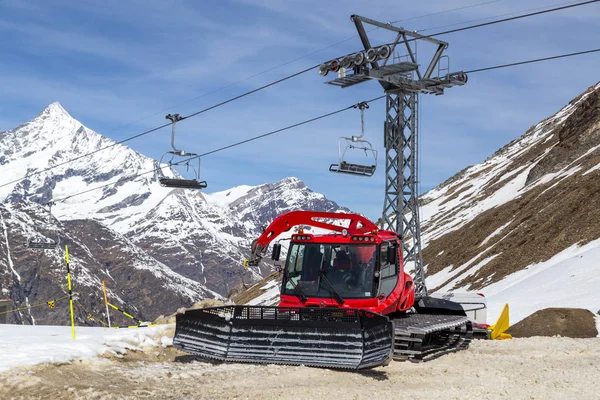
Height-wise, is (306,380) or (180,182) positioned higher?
(180,182)

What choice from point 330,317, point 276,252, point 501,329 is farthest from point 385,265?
point 501,329

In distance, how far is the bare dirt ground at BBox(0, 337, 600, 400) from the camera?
10.9m

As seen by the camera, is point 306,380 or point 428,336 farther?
point 428,336

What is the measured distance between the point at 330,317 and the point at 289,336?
0.94m

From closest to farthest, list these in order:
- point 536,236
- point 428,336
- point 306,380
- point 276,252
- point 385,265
A: point 306,380 → point 385,265 → point 276,252 → point 428,336 → point 536,236

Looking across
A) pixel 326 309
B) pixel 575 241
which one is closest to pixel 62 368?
pixel 326 309

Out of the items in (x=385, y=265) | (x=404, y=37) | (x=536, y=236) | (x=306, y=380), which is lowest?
(x=306, y=380)

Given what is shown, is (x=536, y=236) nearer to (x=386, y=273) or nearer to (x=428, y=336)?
(x=428, y=336)

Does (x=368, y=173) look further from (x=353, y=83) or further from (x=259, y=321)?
(x=259, y=321)

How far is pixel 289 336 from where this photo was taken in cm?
1397

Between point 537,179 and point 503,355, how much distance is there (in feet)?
186

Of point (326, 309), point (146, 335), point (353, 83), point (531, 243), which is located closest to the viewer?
point (326, 309)

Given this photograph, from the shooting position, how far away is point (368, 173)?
1016 inches

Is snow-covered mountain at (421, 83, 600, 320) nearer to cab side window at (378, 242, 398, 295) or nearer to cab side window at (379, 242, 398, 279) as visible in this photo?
cab side window at (378, 242, 398, 295)
